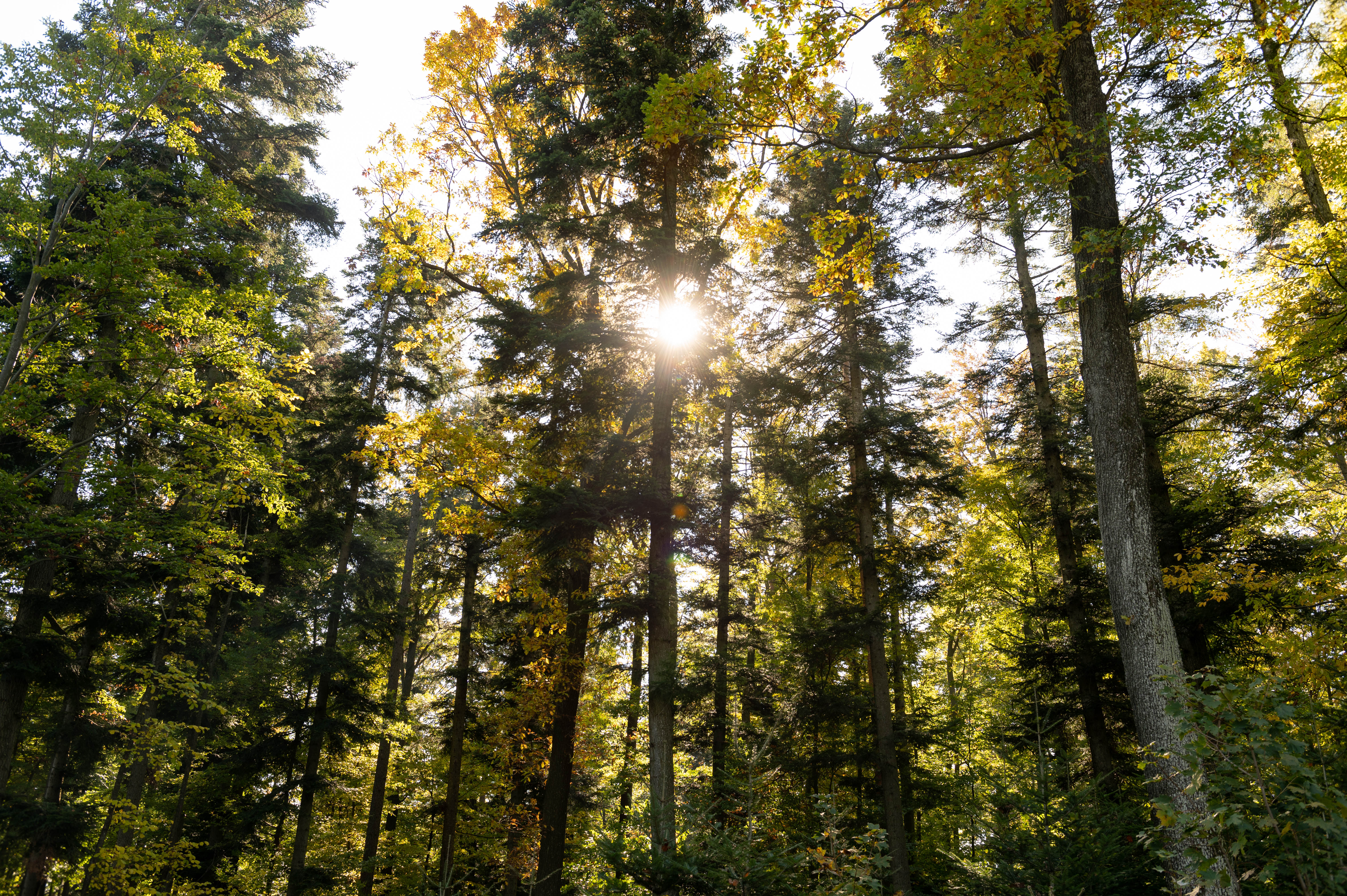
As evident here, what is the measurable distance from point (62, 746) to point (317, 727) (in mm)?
4634

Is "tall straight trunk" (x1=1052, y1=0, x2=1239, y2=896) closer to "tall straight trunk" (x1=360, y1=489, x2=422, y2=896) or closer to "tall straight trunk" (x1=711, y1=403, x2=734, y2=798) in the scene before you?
"tall straight trunk" (x1=711, y1=403, x2=734, y2=798)

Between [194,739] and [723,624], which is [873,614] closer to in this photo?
[723,624]

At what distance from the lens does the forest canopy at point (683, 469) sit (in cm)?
611

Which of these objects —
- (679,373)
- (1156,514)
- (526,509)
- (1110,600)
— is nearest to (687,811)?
(1110,600)

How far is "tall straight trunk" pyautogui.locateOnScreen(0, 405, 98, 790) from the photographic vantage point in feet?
32.8

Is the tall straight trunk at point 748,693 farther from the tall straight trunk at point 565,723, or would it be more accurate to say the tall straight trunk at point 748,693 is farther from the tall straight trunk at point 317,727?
the tall straight trunk at point 317,727

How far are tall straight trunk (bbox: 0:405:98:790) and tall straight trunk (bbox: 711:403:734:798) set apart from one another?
967 cm

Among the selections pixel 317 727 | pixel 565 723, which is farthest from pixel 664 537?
pixel 317 727

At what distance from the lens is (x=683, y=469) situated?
13.4 m

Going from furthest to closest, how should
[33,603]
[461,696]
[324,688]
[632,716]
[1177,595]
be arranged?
[632,716] → [461,696] → [324,688] → [1177,595] → [33,603]

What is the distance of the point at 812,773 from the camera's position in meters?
14.5

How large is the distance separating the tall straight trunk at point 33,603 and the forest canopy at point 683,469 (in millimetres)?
78

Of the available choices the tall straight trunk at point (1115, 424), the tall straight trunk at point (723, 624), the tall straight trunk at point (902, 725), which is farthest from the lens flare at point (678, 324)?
the tall straight trunk at point (902, 725)

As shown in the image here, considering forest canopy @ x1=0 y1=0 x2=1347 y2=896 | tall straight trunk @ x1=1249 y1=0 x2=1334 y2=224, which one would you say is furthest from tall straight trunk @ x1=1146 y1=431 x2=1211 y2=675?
tall straight trunk @ x1=1249 y1=0 x2=1334 y2=224
